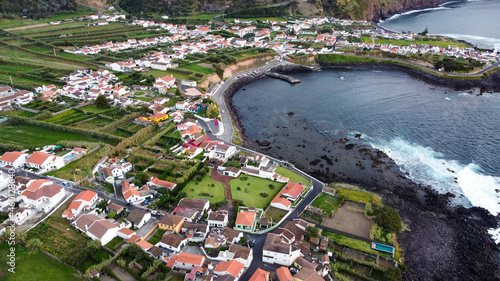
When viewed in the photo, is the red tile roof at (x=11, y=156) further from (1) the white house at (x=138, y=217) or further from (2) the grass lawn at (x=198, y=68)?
(2) the grass lawn at (x=198, y=68)

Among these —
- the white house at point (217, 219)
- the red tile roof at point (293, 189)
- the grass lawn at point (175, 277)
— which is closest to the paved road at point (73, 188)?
the white house at point (217, 219)

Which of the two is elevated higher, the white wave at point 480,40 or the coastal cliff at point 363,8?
the coastal cliff at point 363,8

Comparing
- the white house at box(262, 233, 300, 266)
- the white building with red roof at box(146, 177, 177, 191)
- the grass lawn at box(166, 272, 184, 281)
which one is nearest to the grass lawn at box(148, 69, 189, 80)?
the white building with red roof at box(146, 177, 177, 191)

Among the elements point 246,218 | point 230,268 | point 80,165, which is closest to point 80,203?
point 80,165

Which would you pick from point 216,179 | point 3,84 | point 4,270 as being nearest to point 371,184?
point 216,179

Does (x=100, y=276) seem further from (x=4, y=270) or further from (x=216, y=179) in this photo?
(x=216, y=179)

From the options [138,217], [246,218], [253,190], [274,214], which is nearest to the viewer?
[138,217]

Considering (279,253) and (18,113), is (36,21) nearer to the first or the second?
(18,113)
